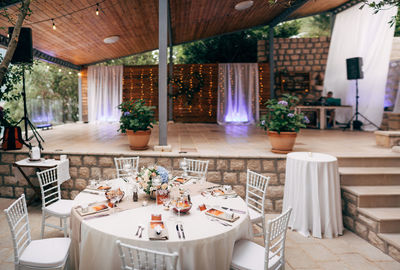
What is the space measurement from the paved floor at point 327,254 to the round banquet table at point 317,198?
13 cm

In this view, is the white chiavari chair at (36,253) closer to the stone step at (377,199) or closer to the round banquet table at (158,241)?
the round banquet table at (158,241)

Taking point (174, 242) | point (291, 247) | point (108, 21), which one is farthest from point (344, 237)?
point (108, 21)

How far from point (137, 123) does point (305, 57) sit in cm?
755

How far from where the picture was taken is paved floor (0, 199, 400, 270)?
258cm

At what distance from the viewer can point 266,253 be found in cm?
183

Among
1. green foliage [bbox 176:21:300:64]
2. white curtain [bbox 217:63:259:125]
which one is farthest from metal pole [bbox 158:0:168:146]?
green foliage [bbox 176:21:300:64]

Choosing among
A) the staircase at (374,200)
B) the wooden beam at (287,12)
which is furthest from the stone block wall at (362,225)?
the wooden beam at (287,12)

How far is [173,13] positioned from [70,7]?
265 cm

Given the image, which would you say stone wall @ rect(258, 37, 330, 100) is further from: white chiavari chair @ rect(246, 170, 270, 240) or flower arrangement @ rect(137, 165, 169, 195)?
flower arrangement @ rect(137, 165, 169, 195)

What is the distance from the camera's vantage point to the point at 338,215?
327cm

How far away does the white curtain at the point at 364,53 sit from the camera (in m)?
6.91

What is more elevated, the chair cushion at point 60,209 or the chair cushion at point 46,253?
the chair cushion at point 60,209

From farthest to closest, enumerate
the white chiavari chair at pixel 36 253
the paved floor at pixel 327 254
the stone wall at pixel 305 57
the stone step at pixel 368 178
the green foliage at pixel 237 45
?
the green foliage at pixel 237 45
the stone wall at pixel 305 57
the stone step at pixel 368 178
the paved floor at pixel 327 254
the white chiavari chair at pixel 36 253

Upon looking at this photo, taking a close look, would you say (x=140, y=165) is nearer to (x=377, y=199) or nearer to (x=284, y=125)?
(x=284, y=125)
